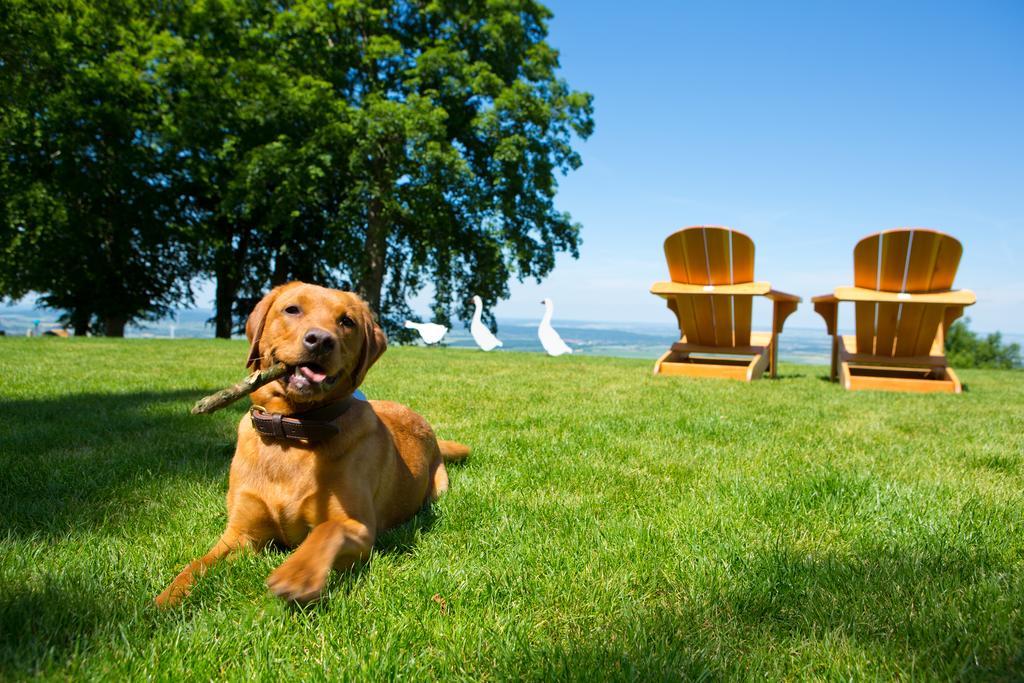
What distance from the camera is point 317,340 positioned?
2270mm

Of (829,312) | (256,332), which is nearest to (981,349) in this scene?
(829,312)

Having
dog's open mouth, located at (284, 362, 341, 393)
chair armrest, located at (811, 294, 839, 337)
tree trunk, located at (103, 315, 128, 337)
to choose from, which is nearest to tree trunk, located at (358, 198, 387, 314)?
tree trunk, located at (103, 315, 128, 337)

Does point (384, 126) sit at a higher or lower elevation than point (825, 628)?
higher

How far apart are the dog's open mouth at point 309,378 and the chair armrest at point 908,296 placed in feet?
26.5

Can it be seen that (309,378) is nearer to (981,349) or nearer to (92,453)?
(92,453)

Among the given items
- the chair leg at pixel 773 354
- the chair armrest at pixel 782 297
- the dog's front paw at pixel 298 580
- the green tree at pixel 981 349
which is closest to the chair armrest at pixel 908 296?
the chair armrest at pixel 782 297

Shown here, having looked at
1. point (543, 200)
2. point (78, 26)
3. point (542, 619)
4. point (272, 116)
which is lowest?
point (542, 619)

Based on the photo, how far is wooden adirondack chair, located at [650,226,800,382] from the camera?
358 inches

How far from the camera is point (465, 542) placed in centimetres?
264

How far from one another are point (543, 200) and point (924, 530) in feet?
64.6

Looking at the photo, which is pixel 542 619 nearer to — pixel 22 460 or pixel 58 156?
pixel 22 460

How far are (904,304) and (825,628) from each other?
812 centimetres

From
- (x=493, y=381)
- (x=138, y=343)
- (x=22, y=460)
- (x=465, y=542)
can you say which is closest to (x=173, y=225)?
(x=138, y=343)

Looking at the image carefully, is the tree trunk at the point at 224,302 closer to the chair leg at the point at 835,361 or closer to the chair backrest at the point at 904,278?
the chair leg at the point at 835,361
